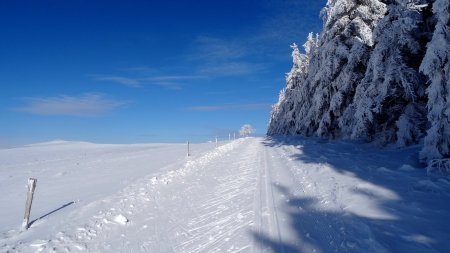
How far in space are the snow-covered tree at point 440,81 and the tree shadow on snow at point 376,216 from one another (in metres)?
0.94

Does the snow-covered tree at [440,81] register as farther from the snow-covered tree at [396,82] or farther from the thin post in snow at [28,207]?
the thin post in snow at [28,207]

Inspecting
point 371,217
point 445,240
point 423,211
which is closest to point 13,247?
point 371,217

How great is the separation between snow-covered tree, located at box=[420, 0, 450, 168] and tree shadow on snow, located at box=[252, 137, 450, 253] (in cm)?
94

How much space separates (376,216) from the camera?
661 centimetres

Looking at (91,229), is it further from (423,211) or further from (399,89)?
(399,89)

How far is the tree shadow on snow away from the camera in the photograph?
5344 mm

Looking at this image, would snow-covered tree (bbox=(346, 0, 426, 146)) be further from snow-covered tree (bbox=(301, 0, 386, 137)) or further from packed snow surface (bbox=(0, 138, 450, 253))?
packed snow surface (bbox=(0, 138, 450, 253))

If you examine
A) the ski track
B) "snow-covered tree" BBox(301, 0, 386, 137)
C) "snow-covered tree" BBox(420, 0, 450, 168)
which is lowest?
the ski track

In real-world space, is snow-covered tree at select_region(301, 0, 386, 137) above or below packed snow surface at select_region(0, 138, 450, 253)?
above

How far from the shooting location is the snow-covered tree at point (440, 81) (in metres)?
9.66

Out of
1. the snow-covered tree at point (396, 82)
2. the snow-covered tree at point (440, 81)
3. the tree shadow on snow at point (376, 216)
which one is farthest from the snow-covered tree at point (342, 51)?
the tree shadow on snow at point (376, 216)

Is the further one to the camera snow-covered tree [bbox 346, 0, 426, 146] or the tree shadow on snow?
snow-covered tree [bbox 346, 0, 426, 146]

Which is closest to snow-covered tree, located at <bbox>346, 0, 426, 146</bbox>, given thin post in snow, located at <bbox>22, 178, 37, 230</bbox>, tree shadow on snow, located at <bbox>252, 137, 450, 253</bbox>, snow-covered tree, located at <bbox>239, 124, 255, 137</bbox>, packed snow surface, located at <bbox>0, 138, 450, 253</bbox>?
packed snow surface, located at <bbox>0, 138, 450, 253</bbox>

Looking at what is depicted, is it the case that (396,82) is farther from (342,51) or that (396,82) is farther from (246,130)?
(246,130)
